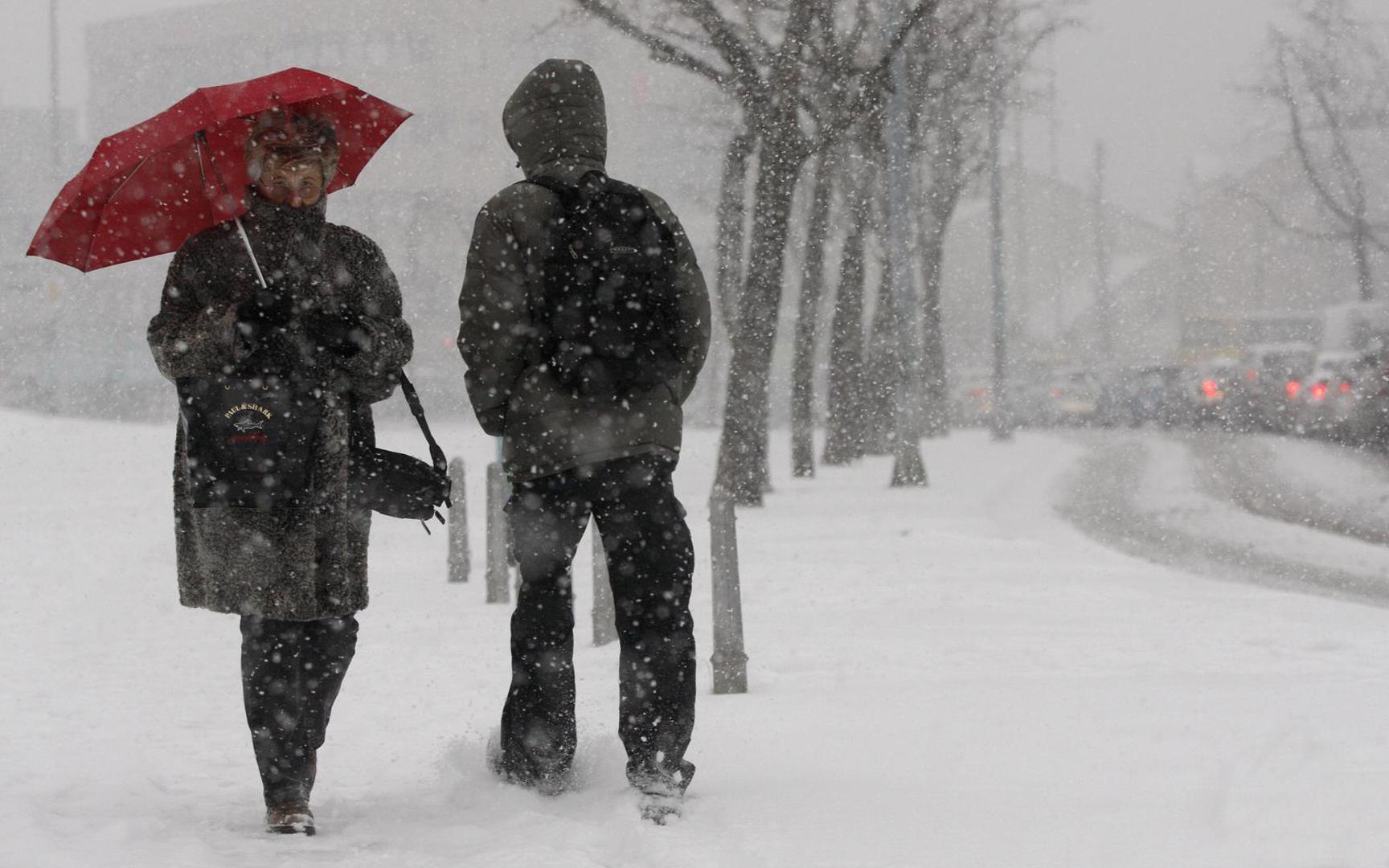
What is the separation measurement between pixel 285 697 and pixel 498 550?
230 inches

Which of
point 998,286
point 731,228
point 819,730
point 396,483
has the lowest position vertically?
point 819,730

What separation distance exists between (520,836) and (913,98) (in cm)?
2080

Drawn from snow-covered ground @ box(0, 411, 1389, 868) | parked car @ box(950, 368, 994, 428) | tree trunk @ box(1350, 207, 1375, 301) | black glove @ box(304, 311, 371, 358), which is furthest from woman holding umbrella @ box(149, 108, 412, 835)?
parked car @ box(950, 368, 994, 428)

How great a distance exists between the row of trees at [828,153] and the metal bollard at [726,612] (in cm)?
354

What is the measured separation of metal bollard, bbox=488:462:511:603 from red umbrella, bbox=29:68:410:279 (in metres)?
5.50

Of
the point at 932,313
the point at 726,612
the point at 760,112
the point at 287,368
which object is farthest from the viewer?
the point at 932,313

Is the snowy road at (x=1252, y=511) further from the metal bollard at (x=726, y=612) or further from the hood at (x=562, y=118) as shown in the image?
the hood at (x=562, y=118)

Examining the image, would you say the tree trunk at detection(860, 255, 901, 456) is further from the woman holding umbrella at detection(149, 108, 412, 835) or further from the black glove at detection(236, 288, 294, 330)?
the black glove at detection(236, 288, 294, 330)

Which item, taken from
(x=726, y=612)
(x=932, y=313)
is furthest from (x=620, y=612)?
(x=932, y=313)

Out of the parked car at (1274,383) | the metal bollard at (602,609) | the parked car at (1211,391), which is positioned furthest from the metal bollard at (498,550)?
the parked car at (1211,391)

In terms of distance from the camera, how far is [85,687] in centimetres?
709

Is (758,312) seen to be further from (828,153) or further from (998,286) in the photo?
(998,286)

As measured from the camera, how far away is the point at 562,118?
13.9 feet

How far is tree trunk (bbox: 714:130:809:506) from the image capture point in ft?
51.9
